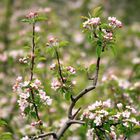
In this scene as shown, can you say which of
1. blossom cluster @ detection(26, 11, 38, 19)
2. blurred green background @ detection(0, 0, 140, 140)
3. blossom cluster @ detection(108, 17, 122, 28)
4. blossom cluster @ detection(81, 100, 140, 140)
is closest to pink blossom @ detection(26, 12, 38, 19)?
blossom cluster @ detection(26, 11, 38, 19)

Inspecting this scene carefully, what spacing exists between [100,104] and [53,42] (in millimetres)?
617

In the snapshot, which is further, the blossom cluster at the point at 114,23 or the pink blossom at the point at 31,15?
the pink blossom at the point at 31,15

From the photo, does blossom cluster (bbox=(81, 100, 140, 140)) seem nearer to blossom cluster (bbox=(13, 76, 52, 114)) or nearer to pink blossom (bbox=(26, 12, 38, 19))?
blossom cluster (bbox=(13, 76, 52, 114))

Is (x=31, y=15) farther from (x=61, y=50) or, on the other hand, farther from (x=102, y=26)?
(x=61, y=50)

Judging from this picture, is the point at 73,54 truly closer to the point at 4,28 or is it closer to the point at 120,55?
the point at 120,55

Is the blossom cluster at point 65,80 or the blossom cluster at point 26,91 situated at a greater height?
the blossom cluster at point 65,80

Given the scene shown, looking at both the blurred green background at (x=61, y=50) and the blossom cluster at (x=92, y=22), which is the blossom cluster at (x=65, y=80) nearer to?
the blurred green background at (x=61, y=50)

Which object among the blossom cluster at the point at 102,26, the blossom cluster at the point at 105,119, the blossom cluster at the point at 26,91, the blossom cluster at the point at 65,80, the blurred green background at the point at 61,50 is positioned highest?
the blurred green background at the point at 61,50

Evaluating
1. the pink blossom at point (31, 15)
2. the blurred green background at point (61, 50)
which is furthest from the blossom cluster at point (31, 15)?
the blurred green background at point (61, 50)

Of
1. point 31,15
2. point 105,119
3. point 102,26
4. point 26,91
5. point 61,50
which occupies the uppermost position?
point 61,50

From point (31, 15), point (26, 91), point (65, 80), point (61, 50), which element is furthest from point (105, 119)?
point (61, 50)

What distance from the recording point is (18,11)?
11242 mm

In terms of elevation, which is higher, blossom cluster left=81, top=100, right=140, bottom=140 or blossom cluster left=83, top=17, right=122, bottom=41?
blossom cluster left=83, top=17, right=122, bottom=41

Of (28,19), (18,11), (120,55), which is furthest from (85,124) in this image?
(18,11)
